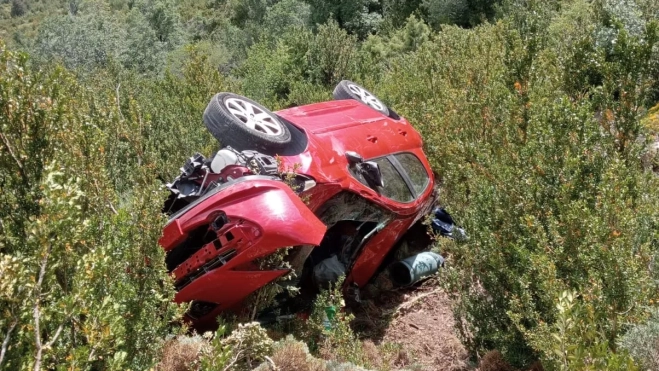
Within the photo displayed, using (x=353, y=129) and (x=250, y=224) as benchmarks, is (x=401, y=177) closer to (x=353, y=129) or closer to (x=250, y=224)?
(x=353, y=129)

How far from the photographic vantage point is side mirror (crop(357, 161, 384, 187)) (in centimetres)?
526

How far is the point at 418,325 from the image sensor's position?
18.7 feet

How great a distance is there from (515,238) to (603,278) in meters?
0.86

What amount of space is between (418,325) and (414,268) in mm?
576

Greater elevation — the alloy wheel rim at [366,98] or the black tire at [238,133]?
the black tire at [238,133]

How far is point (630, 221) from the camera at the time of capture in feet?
11.6

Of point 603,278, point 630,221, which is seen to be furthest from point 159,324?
point 630,221

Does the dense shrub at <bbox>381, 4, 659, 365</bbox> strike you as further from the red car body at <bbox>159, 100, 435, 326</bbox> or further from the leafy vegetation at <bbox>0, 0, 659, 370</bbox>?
the red car body at <bbox>159, 100, 435, 326</bbox>

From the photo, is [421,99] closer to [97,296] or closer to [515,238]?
[515,238]

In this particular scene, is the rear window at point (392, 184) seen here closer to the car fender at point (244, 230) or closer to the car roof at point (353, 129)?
the car roof at point (353, 129)

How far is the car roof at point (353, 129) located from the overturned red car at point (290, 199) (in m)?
0.02

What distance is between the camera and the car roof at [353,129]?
5508 millimetres

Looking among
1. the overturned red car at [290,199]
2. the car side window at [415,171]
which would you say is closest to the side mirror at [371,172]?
the overturned red car at [290,199]

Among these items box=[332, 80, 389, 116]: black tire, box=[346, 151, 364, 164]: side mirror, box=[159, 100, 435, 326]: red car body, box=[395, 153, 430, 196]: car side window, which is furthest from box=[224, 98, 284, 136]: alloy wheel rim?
box=[332, 80, 389, 116]: black tire
